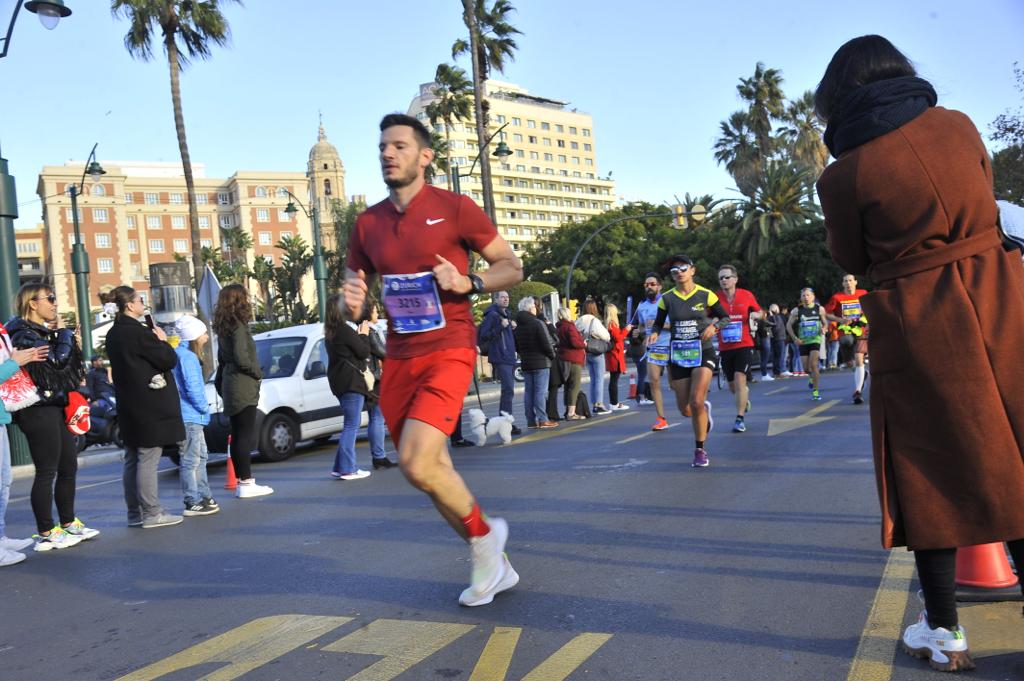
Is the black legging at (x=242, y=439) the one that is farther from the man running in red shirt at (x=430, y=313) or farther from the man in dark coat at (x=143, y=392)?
the man running in red shirt at (x=430, y=313)

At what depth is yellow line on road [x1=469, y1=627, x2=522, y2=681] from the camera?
3.33 m

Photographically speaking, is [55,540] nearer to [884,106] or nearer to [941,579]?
[941,579]

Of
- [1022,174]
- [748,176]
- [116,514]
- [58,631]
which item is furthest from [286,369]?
[748,176]

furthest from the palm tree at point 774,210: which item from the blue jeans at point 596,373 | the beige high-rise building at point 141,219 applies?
the beige high-rise building at point 141,219

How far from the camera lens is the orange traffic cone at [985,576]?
12.2 ft

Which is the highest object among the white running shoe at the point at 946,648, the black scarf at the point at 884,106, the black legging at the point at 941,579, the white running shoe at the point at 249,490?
the black scarf at the point at 884,106

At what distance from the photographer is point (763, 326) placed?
872 inches

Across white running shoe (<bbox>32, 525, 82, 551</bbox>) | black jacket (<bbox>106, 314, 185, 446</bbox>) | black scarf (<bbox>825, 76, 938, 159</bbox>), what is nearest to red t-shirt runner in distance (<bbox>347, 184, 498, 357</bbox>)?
black scarf (<bbox>825, 76, 938, 159</bbox>)

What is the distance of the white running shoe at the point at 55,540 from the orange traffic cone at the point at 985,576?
585 centimetres

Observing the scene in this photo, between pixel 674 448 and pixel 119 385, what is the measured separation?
5244 millimetres

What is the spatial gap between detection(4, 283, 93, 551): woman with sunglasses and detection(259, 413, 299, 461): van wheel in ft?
15.2

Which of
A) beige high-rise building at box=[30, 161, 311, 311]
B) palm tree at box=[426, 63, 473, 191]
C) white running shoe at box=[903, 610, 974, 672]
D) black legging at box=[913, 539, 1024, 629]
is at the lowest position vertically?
white running shoe at box=[903, 610, 974, 672]

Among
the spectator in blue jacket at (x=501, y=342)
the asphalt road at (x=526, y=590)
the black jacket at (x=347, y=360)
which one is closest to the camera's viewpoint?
the asphalt road at (x=526, y=590)

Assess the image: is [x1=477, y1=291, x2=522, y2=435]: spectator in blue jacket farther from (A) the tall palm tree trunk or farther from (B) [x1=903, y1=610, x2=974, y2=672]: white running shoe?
(A) the tall palm tree trunk
